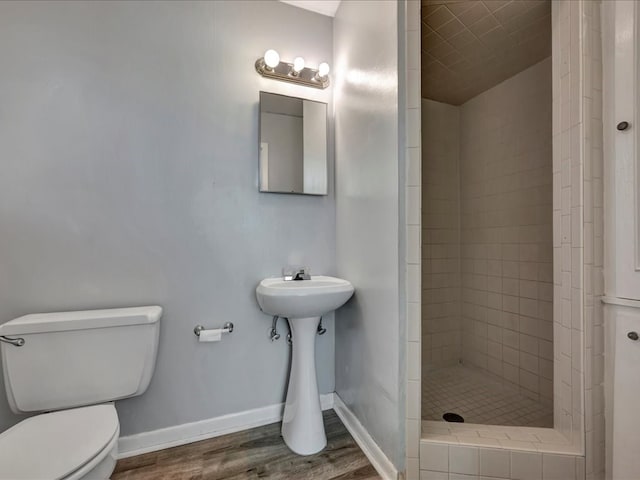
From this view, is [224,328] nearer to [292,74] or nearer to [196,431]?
[196,431]

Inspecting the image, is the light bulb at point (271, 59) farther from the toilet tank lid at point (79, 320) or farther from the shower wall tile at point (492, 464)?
the shower wall tile at point (492, 464)

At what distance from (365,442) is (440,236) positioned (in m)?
1.60

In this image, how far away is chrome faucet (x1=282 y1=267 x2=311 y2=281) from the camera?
160cm

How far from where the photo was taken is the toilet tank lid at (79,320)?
3.54 ft

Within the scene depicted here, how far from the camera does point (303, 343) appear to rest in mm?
1441

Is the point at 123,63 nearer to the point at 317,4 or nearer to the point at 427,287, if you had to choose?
the point at 317,4

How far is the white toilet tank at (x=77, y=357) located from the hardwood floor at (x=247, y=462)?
388 mm

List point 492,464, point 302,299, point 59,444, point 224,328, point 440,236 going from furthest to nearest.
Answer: point 440,236 < point 224,328 < point 302,299 < point 492,464 < point 59,444

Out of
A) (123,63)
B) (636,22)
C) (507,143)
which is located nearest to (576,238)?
(636,22)

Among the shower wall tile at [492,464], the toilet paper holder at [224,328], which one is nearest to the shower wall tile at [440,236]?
the shower wall tile at [492,464]

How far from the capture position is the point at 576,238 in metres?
1.10

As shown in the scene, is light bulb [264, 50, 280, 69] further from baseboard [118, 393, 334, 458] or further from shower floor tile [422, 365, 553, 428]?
shower floor tile [422, 365, 553, 428]

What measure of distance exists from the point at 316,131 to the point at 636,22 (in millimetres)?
1356

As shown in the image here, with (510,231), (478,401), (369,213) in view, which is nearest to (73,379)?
(369,213)
